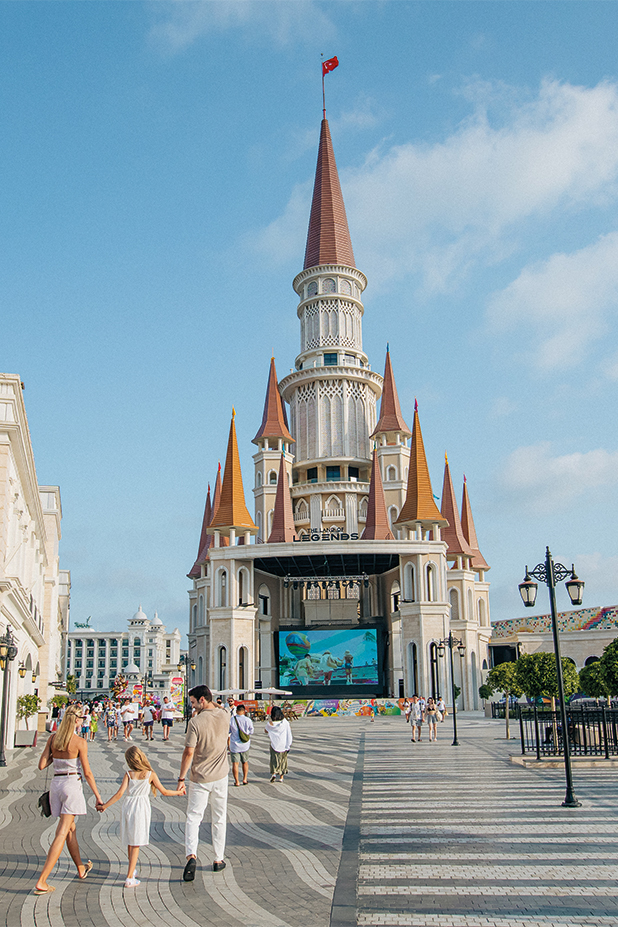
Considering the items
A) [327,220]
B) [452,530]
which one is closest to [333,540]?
[452,530]

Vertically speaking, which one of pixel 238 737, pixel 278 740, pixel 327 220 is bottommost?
pixel 278 740

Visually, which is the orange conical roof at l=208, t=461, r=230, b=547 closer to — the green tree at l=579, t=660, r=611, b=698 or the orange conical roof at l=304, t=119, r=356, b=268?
the orange conical roof at l=304, t=119, r=356, b=268

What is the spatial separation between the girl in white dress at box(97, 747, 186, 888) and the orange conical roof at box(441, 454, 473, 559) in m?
56.7

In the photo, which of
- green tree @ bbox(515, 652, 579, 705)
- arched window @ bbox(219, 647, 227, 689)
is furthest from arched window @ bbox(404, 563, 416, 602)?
green tree @ bbox(515, 652, 579, 705)

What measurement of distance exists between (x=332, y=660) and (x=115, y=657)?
116m

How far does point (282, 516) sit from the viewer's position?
194 ft

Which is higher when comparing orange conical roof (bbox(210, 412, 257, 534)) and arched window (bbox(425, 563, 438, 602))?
orange conical roof (bbox(210, 412, 257, 534))

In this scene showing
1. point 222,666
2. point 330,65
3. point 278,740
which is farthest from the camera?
point 330,65

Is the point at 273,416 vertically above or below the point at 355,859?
above

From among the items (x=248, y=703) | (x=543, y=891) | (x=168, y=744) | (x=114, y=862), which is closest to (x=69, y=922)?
(x=114, y=862)

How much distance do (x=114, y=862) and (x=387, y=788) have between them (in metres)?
7.27

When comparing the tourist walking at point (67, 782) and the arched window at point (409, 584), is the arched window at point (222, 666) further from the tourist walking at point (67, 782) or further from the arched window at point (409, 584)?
the tourist walking at point (67, 782)

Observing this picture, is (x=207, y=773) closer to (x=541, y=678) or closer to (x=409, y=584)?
(x=541, y=678)

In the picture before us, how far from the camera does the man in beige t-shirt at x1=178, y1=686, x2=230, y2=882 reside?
315 inches
